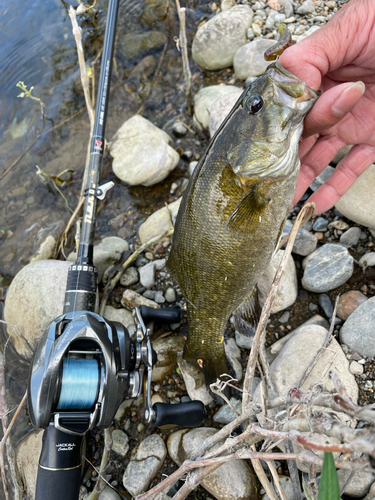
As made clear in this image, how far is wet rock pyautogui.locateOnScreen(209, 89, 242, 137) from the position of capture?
3.68 meters

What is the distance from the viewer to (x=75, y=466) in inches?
79.7

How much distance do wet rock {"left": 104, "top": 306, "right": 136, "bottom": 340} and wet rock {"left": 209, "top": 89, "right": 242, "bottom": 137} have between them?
2.10 metres

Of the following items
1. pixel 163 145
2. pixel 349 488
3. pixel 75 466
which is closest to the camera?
pixel 75 466

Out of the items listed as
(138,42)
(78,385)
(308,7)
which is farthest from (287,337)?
(138,42)

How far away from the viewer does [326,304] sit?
116 inches

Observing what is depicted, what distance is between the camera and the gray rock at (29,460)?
9.05 feet

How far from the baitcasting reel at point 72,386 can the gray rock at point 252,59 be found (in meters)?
3.60

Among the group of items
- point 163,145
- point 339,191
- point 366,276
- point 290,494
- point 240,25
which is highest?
point 240,25

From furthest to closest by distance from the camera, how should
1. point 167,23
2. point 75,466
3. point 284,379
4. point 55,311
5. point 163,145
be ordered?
point 167,23 < point 163,145 < point 55,311 < point 284,379 < point 75,466

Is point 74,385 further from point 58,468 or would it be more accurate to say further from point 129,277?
point 129,277

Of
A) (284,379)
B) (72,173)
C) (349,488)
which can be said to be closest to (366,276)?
(284,379)

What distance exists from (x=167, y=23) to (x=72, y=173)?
9.60ft

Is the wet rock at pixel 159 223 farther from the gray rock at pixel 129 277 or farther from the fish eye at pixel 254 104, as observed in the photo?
the fish eye at pixel 254 104

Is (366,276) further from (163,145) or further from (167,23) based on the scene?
(167,23)
